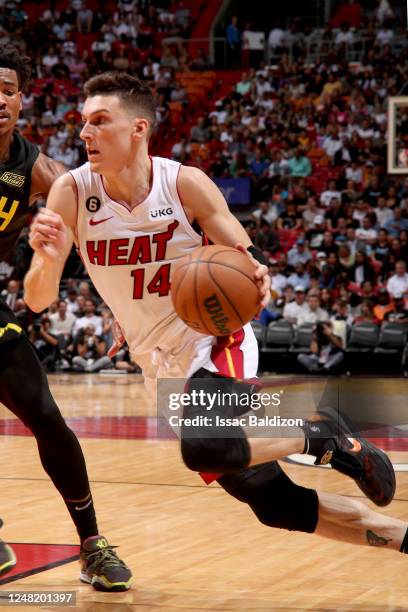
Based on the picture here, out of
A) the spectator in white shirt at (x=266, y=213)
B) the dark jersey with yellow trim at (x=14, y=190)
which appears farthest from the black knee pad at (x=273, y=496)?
the spectator in white shirt at (x=266, y=213)

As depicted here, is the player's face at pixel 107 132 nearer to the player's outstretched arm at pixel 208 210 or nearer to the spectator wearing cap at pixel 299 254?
the player's outstretched arm at pixel 208 210

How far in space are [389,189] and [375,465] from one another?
13.7 metres

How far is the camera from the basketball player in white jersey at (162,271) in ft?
13.0

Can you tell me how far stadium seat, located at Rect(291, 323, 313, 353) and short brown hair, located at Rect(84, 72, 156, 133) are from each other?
1056cm

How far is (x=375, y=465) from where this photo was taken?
4094 mm

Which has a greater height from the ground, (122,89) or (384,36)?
(384,36)

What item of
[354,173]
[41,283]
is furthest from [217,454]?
[354,173]

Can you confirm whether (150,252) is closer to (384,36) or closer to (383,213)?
(383,213)

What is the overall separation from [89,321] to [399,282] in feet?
16.6

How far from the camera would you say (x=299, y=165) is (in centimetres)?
1888

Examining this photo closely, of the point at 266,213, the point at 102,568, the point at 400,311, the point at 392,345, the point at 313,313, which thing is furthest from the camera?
the point at 266,213

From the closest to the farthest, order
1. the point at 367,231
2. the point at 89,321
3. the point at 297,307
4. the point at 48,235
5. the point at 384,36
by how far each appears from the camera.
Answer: the point at 48,235
the point at 297,307
the point at 89,321
the point at 367,231
the point at 384,36

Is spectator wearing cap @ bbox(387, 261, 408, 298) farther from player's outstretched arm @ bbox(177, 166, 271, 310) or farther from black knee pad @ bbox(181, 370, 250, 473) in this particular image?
black knee pad @ bbox(181, 370, 250, 473)

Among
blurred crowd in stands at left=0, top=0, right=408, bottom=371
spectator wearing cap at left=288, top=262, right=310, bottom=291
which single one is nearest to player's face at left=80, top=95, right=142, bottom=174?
blurred crowd in stands at left=0, top=0, right=408, bottom=371
